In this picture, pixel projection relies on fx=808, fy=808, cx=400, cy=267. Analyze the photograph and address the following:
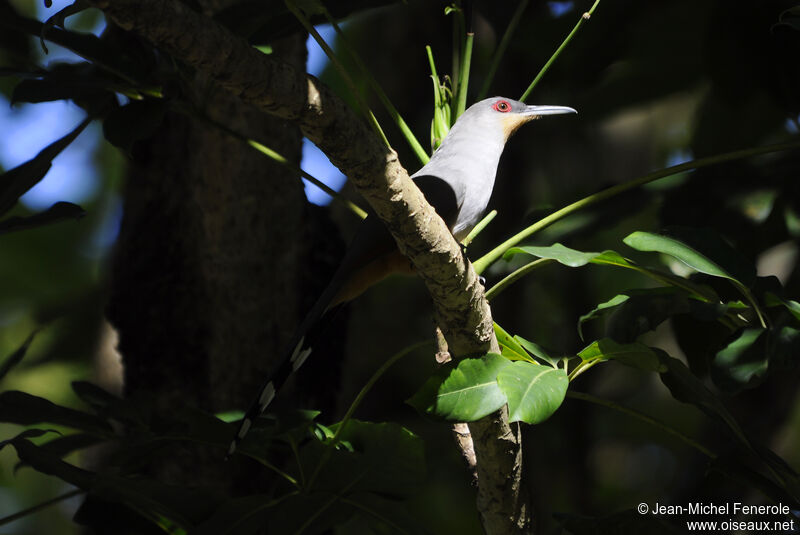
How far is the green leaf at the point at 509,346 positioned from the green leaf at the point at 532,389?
0.19m

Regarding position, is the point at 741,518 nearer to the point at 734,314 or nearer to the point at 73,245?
the point at 734,314

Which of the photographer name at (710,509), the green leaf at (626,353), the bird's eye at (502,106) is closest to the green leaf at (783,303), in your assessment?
the green leaf at (626,353)

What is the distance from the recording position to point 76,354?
4.29 m

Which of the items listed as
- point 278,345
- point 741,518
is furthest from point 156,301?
point 741,518

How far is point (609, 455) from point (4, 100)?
17.0 feet

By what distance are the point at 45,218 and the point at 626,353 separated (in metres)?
1.55

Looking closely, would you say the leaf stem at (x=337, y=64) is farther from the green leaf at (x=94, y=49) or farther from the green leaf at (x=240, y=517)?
the green leaf at (x=240, y=517)

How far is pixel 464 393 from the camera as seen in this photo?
5.61ft

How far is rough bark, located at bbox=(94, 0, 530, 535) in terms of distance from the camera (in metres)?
1.28

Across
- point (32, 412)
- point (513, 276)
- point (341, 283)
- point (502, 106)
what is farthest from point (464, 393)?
point (502, 106)

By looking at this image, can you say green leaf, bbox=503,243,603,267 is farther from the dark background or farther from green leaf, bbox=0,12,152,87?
green leaf, bbox=0,12,152,87

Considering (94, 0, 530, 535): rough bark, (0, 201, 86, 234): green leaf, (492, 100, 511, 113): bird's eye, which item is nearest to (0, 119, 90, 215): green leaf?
(0, 201, 86, 234): green leaf

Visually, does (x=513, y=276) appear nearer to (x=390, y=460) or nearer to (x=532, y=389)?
(x=532, y=389)

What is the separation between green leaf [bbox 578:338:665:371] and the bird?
0.75 m
